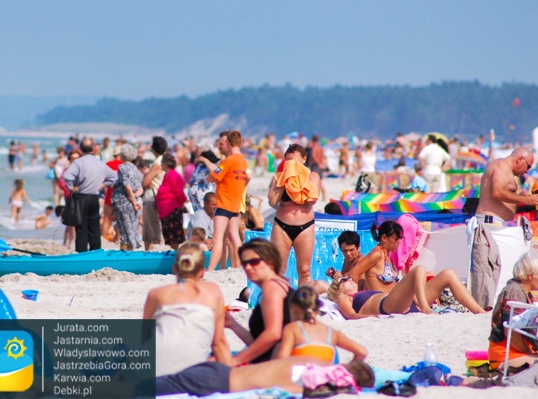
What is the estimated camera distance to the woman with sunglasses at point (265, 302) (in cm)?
474

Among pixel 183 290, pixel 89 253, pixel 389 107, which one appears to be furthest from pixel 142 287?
pixel 389 107

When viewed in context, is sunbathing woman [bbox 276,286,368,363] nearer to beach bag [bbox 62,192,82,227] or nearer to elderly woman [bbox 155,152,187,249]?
elderly woman [bbox 155,152,187,249]

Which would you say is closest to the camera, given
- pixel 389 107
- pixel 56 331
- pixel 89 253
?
pixel 56 331

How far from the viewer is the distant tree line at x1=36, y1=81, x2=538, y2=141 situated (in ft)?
467

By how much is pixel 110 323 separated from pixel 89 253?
3.23m

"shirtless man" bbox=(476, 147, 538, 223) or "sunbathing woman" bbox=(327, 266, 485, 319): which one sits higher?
"shirtless man" bbox=(476, 147, 538, 223)

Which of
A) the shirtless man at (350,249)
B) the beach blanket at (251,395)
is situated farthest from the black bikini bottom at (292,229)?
the beach blanket at (251,395)

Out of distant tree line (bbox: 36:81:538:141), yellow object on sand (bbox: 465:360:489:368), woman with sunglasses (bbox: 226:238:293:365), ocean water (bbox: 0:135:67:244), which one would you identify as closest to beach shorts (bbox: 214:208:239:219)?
yellow object on sand (bbox: 465:360:489:368)

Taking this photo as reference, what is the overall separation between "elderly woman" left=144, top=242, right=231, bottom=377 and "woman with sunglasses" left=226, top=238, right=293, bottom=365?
24 cm

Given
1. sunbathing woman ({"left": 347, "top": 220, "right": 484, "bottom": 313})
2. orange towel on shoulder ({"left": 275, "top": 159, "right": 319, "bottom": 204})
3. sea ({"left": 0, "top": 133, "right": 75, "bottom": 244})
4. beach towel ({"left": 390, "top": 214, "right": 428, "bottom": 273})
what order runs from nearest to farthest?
sunbathing woman ({"left": 347, "top": 220, "right": 484, "bottom": 313}) → orange towel on shoulder ({"left": 275, "top": 159, "right": 319, "bottom": 204}) → beach towel ({"left": 390, "top": 214, "right": 428, "bottom": 273}) → sea ({"left": 0, "top": 133, "right": 75, "bottom": 244})

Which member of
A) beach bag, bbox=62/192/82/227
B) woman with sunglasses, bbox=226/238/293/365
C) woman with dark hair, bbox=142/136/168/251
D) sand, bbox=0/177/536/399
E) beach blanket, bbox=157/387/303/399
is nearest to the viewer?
beach blanket, bbox=157/387/303/399

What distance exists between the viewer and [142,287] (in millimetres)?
8812

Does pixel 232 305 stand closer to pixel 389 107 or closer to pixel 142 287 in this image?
pixel 142 287

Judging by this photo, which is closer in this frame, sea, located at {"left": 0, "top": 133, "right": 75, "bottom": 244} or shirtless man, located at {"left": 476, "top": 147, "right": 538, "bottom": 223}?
shirtless man, located at {"left": 476, "top": 147, "right": 538, "bottom": 223}
